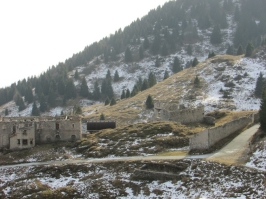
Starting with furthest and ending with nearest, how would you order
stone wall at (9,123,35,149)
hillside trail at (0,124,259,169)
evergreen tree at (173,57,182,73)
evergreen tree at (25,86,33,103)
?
evergreen tree at (173,57,182,73)
evergreen tree at (25,86,33,103)
stone wall at (9,123,35,149)
hillside trail at (0,124,259,169)

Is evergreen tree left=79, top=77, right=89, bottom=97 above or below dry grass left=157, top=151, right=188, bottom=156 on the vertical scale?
above

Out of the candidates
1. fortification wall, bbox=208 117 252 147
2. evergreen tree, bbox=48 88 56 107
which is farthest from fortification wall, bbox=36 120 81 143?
evergreen tree, bbox=48 88 56 107

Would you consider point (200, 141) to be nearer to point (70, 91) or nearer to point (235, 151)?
point (235, 151)

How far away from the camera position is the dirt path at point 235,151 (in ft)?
141

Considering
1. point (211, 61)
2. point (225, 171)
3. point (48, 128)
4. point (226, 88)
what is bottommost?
point (225, 171)

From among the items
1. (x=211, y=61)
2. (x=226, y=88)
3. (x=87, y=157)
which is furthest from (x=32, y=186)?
(x=211, y=61)

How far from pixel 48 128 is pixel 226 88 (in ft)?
217

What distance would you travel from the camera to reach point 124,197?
4128 centimetres

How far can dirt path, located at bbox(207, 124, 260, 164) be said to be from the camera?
42853 millimetres

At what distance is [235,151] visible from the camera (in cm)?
4650

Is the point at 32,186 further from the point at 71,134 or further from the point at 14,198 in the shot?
the point at 71,134

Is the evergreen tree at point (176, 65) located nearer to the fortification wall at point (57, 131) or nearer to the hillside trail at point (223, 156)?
the fortification wall at point (57, 131)

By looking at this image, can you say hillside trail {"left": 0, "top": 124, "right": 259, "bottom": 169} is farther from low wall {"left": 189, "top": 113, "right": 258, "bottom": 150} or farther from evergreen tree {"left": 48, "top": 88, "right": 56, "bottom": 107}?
evergreen tree {"left": 48, "top": 88, "right": 56, "bottom": 107}

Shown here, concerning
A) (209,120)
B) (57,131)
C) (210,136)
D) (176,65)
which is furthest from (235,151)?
(176,65)
